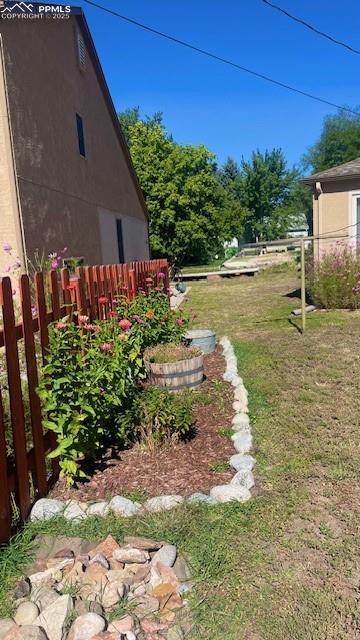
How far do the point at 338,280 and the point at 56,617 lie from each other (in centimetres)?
915

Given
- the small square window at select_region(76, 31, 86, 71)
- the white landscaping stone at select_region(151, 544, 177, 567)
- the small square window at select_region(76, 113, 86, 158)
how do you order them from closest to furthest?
the white landscaping stone at select_region(151, 544, 177, 567), the small square window at select_region(76, 113, 86, 158), the small square window at select_region(76, 31, 86, 71)

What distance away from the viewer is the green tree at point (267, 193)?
4944 cm

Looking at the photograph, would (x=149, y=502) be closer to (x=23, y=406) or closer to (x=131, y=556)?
(x=131, y=556)

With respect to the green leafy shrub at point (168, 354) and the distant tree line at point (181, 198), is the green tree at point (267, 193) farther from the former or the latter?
the green leafy shrub at point (168, 354)

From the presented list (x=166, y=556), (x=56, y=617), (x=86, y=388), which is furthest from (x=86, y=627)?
(x=86, y=388)

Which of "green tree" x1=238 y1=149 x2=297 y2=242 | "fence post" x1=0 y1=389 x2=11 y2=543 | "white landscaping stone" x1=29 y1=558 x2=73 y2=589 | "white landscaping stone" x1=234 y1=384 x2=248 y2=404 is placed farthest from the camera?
"green tree" x1=238 y1=149 x2=297 y2=242

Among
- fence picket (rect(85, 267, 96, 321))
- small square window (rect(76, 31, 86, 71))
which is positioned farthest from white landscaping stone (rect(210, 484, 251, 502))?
small square window (rect(76, 31, 86, 71))

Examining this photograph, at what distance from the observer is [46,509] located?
9.05 feet

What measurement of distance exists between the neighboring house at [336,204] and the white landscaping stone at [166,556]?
980 centimetres

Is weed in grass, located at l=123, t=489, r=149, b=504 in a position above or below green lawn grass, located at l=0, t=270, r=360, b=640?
above

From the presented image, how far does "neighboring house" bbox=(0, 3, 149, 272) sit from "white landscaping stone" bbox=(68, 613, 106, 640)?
6462 mm

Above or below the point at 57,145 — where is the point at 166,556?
below

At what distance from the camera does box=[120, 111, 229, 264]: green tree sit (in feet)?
100

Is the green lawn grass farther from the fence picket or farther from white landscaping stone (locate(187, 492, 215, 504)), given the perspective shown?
the fence picket
